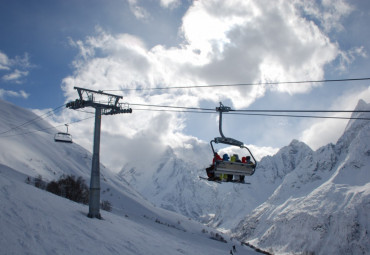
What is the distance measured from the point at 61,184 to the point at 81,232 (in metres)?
20.0

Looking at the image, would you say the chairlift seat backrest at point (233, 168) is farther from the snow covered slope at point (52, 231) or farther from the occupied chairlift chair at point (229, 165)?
the snow covered slope at point (52, 231)

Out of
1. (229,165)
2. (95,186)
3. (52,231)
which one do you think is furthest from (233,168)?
(52,231)

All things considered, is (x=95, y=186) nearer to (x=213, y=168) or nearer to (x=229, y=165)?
(x=213, y=168)

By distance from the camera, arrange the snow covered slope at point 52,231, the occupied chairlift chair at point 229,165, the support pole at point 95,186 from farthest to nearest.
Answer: the support pole at point 95,186 → the occupied chairlift chair at point 229,165 → the snow covered slope at point 52,231

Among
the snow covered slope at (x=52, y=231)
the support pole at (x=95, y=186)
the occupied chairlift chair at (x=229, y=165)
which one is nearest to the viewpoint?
the snow covered slope at (x=52, y=231)

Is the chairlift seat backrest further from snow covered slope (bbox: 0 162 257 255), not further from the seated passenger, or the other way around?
snow covered slope (bbox: 0 162 257 255)

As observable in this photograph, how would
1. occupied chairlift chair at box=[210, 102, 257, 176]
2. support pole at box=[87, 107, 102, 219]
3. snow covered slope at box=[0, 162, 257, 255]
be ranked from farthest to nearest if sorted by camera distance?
support pole at box=[87, 107, 102, 219]
occupied chairlift chair at box=[210, 102, 257, 176]
snow covered slope at box=[0, 162, 257, 255]

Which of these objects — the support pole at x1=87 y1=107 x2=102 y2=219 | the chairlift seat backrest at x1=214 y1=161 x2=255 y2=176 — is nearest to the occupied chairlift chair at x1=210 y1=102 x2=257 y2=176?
the chairlift seat backrest at x1=214 y1=161 x2=255 y2=176

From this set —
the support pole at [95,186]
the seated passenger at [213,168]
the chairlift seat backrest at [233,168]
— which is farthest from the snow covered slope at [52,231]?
the chairlift seat backrest at [233,168]

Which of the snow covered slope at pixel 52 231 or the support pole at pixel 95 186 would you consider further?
the support pole at pixel 95 186

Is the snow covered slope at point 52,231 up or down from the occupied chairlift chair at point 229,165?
down

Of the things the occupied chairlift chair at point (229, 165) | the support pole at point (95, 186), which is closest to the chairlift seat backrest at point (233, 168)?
the occupied chairlift chair at point (229, 165)

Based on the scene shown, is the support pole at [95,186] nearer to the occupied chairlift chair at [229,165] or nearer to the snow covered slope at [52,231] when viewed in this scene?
the snow covered slope at [52,231]

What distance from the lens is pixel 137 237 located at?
57.7ft
